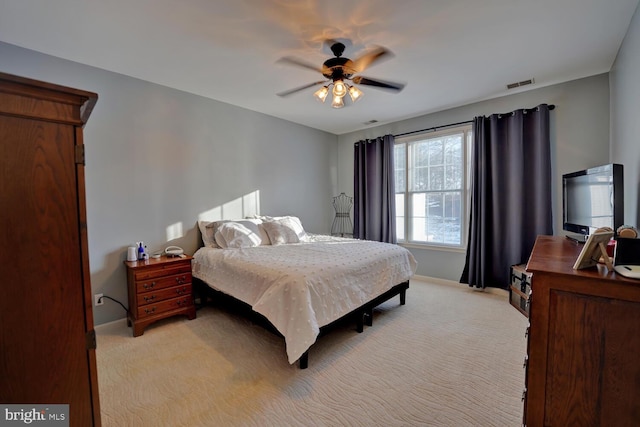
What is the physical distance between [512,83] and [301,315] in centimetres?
348

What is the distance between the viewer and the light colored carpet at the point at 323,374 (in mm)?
1642

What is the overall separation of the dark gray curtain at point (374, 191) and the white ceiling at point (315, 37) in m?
1.54

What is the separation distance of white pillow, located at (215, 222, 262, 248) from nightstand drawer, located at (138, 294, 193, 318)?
0.69 metres

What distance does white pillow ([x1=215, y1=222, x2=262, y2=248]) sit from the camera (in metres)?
3.23

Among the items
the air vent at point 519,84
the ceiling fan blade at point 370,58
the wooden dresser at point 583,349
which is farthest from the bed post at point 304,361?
the air vent at point 519,84

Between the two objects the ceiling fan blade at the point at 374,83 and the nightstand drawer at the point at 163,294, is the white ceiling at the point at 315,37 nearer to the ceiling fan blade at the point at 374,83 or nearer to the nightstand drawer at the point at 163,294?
the ceiling fan blade at the point at 374,83

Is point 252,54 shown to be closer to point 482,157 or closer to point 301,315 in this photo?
point 301,315

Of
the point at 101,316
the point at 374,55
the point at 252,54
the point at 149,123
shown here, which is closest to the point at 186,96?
the point at 149,123

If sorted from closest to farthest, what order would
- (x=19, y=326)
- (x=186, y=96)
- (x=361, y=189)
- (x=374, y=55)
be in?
(x=19, y=326) < (x=374, y=55) < (x=186, y=96) < (x=361, y=189)

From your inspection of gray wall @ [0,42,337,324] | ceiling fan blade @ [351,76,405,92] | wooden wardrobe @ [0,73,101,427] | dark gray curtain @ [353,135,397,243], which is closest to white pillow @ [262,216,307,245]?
gray wall @ [0,42,337,324]

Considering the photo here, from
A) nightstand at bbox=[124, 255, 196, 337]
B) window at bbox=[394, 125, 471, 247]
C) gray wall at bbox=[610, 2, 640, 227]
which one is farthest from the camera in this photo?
window at bbox=[394, 125, 471, 247]

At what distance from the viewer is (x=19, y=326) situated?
76 cm

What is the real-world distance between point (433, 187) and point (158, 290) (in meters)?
3.94

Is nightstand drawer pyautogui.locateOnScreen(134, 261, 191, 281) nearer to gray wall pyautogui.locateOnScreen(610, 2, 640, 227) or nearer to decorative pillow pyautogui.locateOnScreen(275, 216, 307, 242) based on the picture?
decorative pillow pyautogui.locateOnScreen(275, 216, 307, 242)
